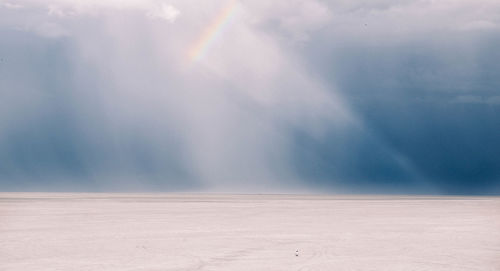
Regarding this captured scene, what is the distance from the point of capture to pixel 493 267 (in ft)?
41.9

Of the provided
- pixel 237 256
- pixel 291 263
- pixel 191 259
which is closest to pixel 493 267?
pixel 291 263

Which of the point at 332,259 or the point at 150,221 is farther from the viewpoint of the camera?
the point at 150,221

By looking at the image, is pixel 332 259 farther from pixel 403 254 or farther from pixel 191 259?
pixel 191 259

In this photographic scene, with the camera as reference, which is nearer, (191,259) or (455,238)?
(191,259)

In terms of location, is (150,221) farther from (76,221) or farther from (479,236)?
(479,236)

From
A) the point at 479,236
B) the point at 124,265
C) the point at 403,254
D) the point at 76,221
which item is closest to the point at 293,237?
the point at 403,254

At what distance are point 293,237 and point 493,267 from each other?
6.96m

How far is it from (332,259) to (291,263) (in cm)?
113

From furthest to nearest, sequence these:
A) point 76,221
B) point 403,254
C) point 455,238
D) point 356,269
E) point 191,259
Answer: point 76,221 < point 455,238 < point 403,254 < point 191,259 < point 356,269

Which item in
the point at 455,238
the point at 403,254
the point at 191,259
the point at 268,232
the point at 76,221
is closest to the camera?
the point at 191,259

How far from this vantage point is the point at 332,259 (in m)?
13.8

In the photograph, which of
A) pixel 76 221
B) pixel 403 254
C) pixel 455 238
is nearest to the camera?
pixel 403 254

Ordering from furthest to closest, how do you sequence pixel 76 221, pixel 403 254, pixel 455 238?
pixel 76 221, pixel 455 238, pixel 403 254

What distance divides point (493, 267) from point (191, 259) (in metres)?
6.34
